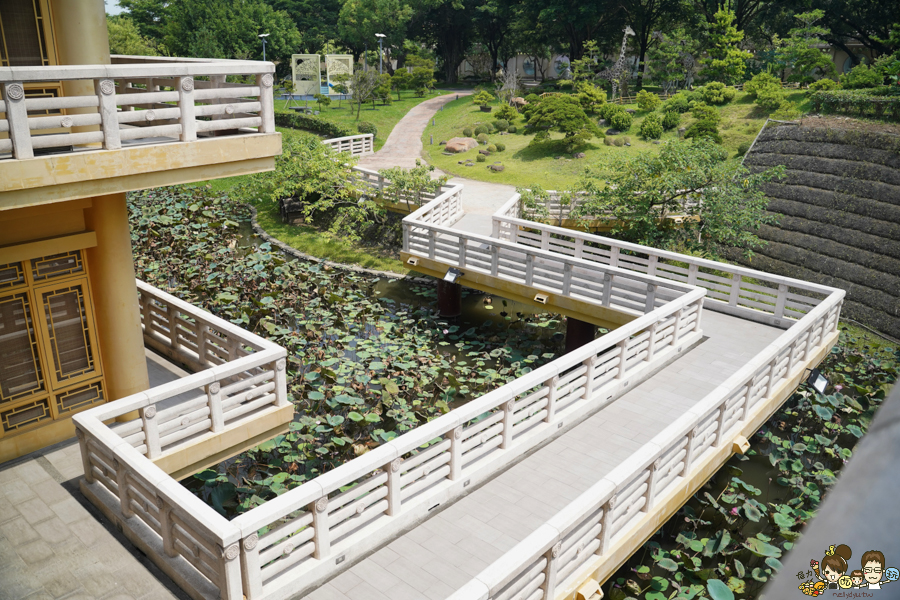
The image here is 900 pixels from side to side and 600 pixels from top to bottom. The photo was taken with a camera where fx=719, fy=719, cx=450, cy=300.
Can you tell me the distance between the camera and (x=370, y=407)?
13602 millimetres

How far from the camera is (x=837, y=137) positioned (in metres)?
23.5

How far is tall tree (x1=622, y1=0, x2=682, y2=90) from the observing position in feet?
149

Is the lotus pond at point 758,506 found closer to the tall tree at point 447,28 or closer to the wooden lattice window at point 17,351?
the wooden lattice window at point 17,351

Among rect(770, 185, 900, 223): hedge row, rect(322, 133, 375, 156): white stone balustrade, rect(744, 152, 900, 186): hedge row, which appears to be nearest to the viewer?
rect(770, 185, 900, 223): hedge row

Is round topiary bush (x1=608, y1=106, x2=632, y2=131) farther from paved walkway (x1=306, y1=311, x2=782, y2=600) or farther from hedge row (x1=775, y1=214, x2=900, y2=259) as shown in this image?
paved walkway (x1=306, y1=311, x2=782, y2=600)

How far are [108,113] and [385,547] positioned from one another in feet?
18.1

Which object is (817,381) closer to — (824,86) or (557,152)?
(557,152)

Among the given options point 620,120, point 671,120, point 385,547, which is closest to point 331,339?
point 385,547

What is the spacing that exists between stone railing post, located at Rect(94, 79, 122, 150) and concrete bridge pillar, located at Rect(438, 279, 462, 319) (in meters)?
11.9

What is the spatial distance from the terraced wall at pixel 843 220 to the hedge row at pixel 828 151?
0.09 ft

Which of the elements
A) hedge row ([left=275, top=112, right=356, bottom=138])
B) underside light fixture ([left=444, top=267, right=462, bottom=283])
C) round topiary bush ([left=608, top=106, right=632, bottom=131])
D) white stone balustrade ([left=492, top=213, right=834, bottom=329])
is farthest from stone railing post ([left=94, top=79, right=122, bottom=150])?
hedge row ([left=275, top=112, right=356, bottom=138])

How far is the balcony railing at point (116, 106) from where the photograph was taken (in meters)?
6.97

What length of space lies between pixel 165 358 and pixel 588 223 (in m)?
14.2

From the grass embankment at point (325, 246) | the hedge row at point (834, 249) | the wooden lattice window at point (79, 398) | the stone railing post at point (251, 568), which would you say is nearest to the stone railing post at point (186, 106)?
the wooden lattice window at point (79, 398)
